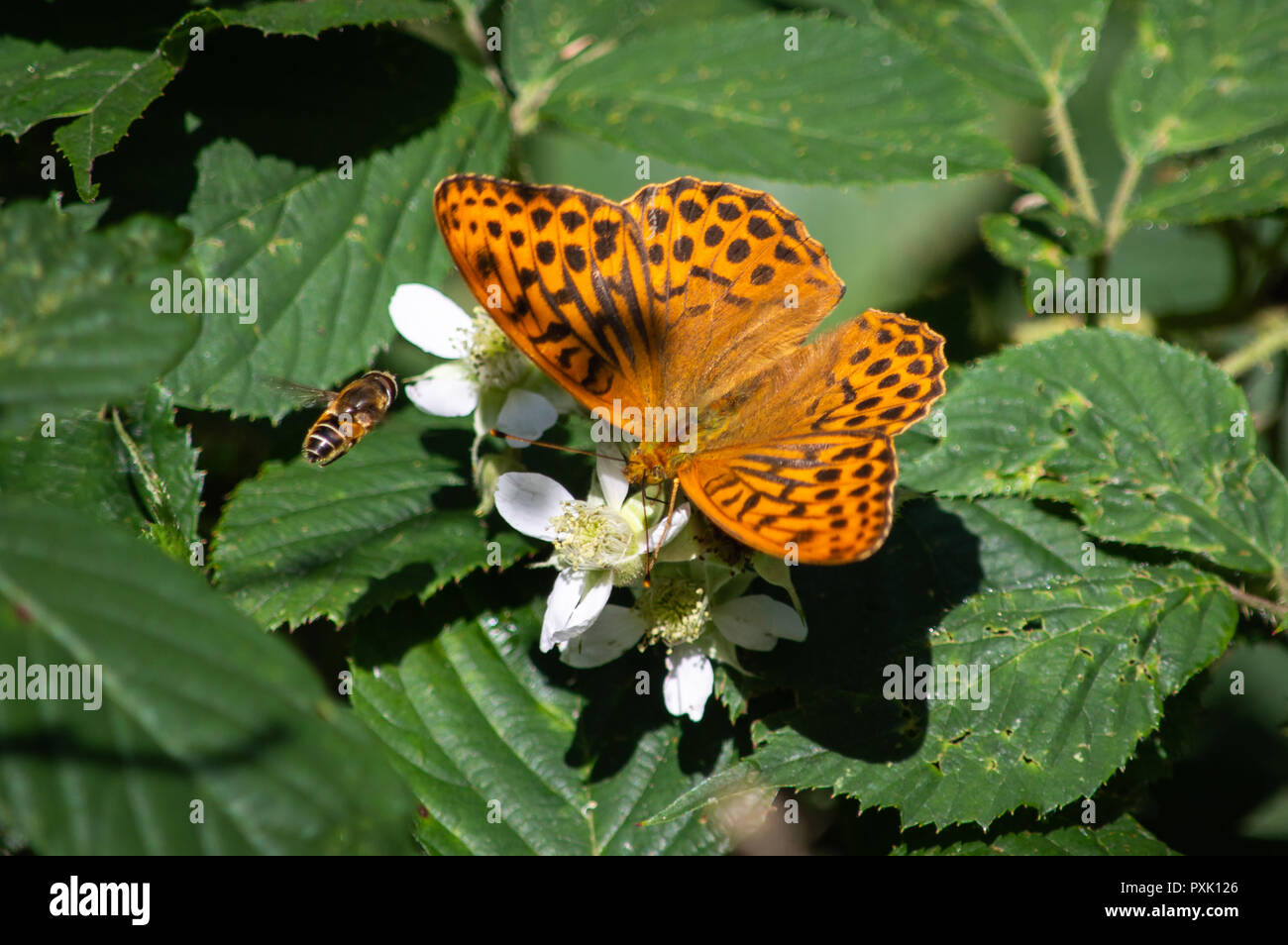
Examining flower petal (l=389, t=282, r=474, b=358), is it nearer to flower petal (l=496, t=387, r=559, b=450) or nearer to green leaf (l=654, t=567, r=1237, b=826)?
flower petal (l=496, t=387, r=559, b=450)

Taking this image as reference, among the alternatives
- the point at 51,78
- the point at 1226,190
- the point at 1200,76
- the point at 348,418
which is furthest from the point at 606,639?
the point at 1200,76

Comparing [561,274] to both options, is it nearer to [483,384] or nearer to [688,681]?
[483,384]

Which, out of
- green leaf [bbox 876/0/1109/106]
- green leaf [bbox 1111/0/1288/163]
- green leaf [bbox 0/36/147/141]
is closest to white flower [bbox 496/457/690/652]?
green leaf [bbox 0/36/147/141]

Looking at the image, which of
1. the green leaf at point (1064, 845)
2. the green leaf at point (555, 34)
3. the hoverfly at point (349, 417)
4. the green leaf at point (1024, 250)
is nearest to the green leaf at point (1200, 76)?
the green leaf at point (1024, 250)

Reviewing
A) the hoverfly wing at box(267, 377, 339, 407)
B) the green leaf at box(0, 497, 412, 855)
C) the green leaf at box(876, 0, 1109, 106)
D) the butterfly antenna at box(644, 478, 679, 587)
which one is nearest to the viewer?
the green leaf at box(0, 497, 412, 855)

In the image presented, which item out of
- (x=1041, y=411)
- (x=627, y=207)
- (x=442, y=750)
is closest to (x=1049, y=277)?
(x=1041, y=411)

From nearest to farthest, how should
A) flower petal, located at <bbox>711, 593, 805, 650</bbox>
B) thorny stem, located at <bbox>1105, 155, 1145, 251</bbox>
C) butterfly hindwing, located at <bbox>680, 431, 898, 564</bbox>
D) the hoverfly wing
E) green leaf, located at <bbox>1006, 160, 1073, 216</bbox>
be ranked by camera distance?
butterfly hindwing, located at <bbox>680, 431, 898, 564</bbox> → flower petal, located at <bbox>711, 593, 805, 650</bbox> → the hoverfly wing → green leaf, located at <bbox>1006, 160, 1073, 216</bbox> → thorny stem, located at <bbox>1105, 155, 1145, 251</bbox>

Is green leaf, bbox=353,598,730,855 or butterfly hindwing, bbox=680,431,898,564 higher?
butterfly hindwing, bbox=680,431,898,564

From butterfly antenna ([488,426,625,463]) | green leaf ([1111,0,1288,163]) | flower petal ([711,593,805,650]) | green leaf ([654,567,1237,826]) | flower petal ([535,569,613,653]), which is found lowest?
green leaf ([654,567,1237,826])
